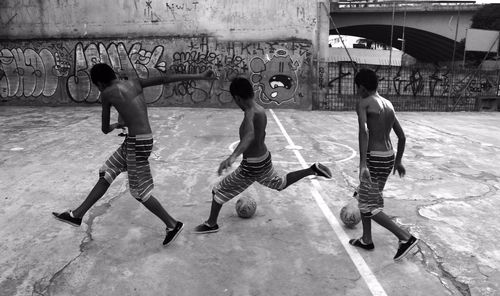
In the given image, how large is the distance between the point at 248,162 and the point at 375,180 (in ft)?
4.24

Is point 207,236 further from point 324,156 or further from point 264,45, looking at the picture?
point 264,45

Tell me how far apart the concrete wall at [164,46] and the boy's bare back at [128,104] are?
13.5 m

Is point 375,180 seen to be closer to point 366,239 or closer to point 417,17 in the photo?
point 366,239

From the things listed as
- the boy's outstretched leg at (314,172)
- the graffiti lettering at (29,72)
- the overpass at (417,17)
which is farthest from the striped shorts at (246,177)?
the overpass at (417,17)

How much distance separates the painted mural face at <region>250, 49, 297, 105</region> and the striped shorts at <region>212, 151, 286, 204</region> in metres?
13.2

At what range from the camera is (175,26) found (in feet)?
56.4

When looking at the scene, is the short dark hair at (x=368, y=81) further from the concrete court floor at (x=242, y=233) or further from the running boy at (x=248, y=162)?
the concrete court floor at (x=242, y=233)

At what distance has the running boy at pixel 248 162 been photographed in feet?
13.0

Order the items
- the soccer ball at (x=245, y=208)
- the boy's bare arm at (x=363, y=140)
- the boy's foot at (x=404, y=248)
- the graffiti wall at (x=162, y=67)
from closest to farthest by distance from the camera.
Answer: the boy's bare arm at (x=363, y=140) → the boy's foot at (x=404, y=248) → the soccer ball at (x=245, y=208) → the graffiti wall at (x=162, y=67)

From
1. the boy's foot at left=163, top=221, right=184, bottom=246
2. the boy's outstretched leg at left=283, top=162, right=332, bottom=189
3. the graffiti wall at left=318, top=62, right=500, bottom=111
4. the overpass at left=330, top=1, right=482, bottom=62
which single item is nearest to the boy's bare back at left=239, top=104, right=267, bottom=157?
the boy's outstretched leg at left=283, top=162, right=332, bottom=189

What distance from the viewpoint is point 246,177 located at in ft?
14.0

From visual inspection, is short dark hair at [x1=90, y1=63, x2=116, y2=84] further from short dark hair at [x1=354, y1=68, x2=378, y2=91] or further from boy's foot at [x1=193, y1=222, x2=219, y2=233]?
short dark hair at [x1=354, y1=68, x2=378, y2=91]

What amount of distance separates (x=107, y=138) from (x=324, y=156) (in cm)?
555

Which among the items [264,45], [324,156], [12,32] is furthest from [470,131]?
[12,32]
